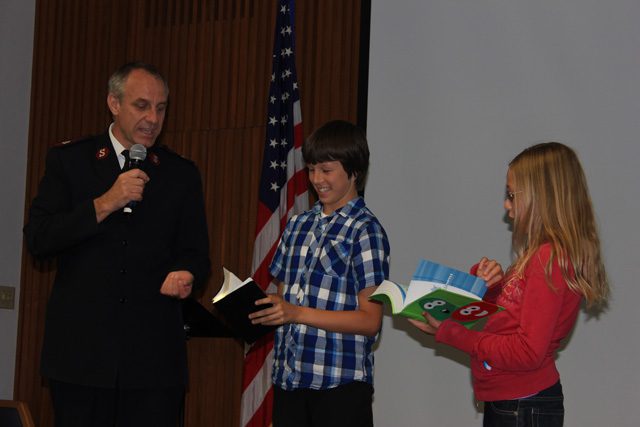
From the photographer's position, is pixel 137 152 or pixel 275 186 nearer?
pixel 137 152

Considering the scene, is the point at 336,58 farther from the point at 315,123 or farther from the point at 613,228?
the point at 613,228

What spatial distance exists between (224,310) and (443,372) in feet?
6.41

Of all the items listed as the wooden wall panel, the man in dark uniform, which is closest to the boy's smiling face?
the man in dark uniform

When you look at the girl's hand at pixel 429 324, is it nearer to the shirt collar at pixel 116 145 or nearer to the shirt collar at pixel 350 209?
the shirt collar at pixel 350 209

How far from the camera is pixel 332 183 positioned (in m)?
2.87

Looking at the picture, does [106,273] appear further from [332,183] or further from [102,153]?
[332,183]

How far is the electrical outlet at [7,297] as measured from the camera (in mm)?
5449

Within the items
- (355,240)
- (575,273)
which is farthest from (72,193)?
(575,273)

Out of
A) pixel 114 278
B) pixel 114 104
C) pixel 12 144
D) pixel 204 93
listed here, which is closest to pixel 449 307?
pixel 114 278

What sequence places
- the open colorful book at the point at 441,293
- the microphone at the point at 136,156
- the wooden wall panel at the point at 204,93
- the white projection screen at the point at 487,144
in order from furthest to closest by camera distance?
1. the wooden wall panel at the point at 204,93
2. the white projection screen at the point at 487,144
3. the microphone at the point at 136,156
4. the open colorful book at the point at 441,293

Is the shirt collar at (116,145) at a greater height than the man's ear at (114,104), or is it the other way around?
the man's ear at (114,104)

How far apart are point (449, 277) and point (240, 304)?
68 cm

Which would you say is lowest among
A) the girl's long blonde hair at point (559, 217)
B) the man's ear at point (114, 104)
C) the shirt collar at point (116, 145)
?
the girl's long blonde hair at point (559, 217)

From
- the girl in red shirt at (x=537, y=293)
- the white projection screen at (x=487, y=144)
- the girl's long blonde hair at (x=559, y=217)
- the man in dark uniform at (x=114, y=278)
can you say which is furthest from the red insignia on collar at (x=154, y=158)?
the white projection screen at (x=487, y=144)
